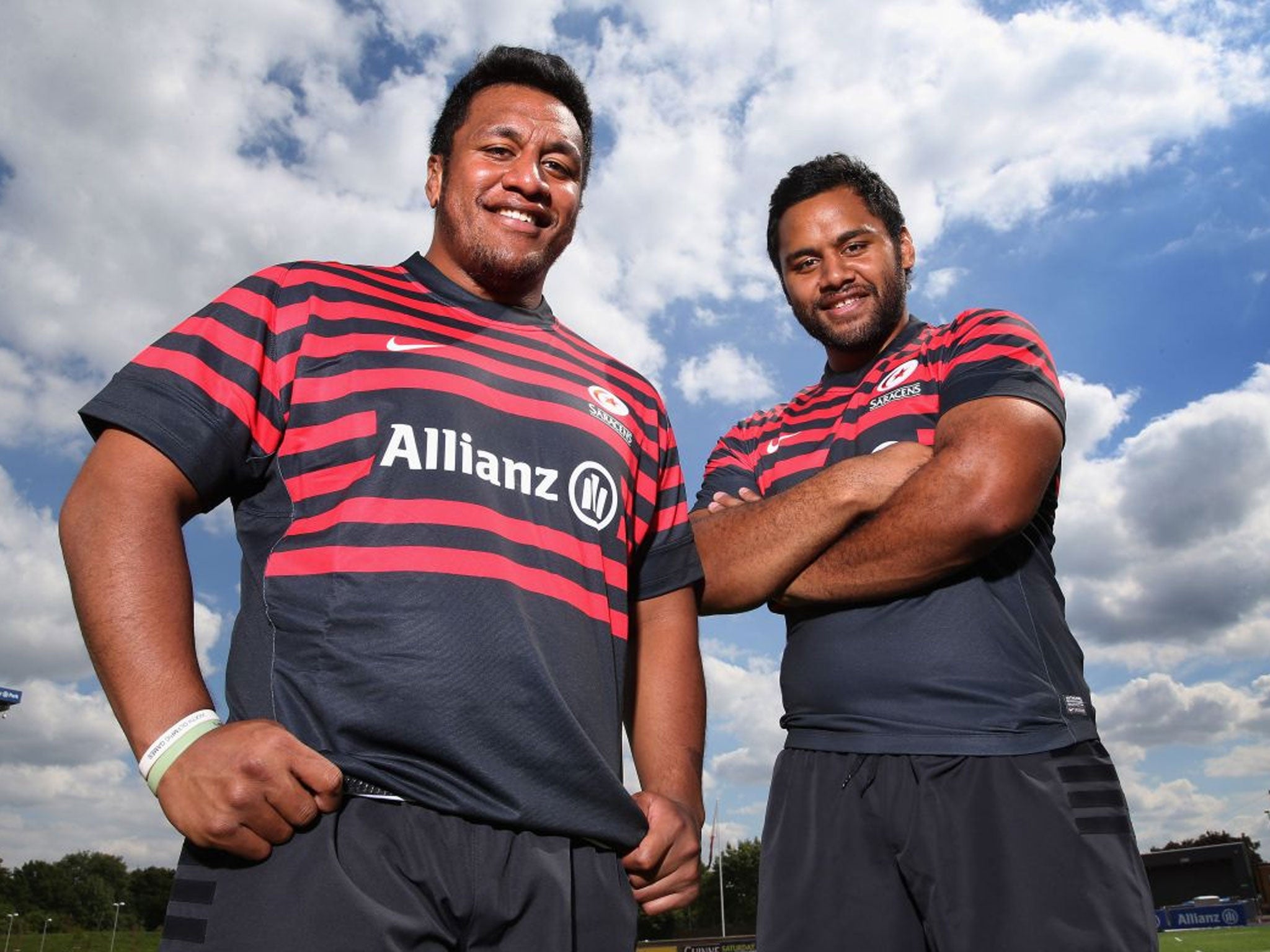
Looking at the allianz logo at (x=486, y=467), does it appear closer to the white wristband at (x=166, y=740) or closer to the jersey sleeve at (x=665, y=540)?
the jersey sleeve at (x=665, y=540)

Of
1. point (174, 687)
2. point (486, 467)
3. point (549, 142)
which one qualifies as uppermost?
point (549, 142)

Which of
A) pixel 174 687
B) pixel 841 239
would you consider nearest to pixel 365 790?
pixel 174 687

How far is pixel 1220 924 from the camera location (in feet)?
153

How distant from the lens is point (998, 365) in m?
2.93

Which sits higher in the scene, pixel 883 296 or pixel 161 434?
pixel 883 296

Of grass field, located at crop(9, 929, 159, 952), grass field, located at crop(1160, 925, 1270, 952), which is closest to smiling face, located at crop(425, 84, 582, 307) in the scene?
grass field, located at crop(1160, 925, 1270, 952)

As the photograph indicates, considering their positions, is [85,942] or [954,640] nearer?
[954,640]

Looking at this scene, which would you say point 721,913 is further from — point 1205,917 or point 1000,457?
point 1000,457

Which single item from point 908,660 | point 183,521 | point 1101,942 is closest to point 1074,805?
point 1101,942

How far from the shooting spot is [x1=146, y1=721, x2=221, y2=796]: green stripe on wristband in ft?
5.62

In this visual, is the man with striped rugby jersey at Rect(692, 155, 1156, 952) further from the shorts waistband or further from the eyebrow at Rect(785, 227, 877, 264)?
the shorts waistband

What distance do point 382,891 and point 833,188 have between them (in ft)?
10.2

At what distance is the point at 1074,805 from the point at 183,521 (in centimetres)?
230

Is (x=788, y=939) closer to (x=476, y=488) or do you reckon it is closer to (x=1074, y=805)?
(x=1074, y=805)
